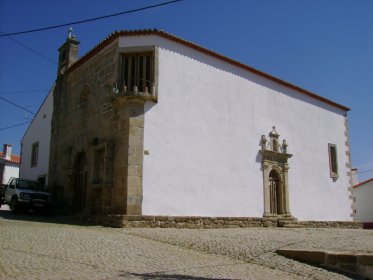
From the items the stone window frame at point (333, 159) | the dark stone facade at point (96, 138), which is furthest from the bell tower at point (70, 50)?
the stone window frame at point (333, 159)

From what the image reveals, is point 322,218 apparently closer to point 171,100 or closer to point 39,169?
point 171,100

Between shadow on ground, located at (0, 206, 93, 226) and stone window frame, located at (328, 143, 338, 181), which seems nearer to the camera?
shadow on ground, located at (0, 206, 93, 226)

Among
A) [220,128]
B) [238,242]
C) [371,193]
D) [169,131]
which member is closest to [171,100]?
[169,131]

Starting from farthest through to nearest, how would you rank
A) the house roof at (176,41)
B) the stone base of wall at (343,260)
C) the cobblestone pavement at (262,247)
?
1. the house roof at (176,41)
2. the cobblestone pavement at (262,247)
3. the stone base of wall at (343,260)

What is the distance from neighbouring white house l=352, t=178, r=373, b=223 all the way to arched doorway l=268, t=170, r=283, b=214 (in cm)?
1160

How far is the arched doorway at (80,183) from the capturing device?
595 inches

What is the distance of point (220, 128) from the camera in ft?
48.3

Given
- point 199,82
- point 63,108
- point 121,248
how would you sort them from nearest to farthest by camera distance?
1. point 121,248
2. point 199,82
3. point 63,108

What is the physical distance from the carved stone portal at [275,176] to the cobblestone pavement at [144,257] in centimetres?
656

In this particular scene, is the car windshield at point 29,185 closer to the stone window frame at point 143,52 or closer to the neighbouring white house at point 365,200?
the stone window frame at point 143,52

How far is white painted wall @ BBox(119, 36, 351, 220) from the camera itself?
13.0m

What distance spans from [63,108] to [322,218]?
12.8 meters

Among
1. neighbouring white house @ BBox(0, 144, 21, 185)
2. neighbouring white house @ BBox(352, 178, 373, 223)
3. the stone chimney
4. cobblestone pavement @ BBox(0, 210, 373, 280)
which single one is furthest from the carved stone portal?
the stone chimney

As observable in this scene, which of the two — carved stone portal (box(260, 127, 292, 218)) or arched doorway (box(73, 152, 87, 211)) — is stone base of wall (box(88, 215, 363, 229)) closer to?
carved stone portal (box(260, 127, 292, 218))
